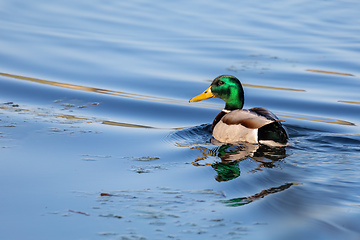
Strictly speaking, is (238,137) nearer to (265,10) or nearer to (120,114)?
(120,114)

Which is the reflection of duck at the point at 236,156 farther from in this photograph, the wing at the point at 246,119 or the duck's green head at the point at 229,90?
the duck's green head at the point at 229,90

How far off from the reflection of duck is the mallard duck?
0.48 ft

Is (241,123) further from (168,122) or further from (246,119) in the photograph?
(168,122)

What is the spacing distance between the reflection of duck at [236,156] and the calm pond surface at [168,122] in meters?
0.02

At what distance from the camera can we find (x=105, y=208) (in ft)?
14.9

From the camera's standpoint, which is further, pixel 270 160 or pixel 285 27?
pixel 285 27

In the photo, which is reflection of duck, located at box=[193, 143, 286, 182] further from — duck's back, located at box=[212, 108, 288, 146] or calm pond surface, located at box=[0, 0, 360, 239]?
duck's back, located at box=[212, 108, 288, 146]

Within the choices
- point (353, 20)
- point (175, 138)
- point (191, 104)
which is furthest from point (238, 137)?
point (353, 20)

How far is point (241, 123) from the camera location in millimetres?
7305

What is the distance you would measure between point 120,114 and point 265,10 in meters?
10.3

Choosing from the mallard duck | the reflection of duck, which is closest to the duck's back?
the mallard duck

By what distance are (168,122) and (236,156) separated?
85.8 inches

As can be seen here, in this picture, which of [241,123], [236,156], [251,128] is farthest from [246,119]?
[236,156]

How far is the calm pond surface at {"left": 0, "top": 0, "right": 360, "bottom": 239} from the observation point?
4414 millimetres
